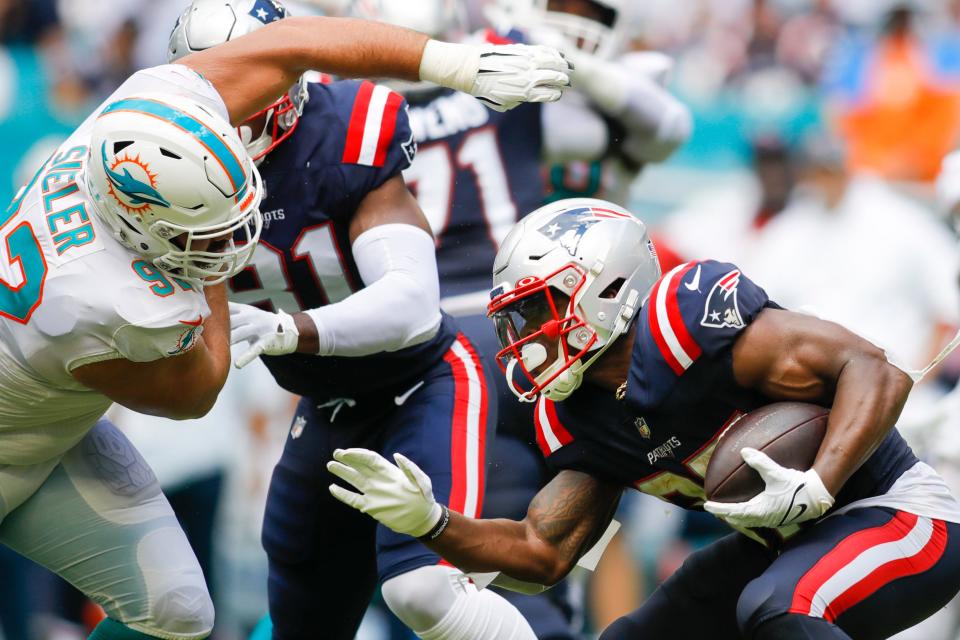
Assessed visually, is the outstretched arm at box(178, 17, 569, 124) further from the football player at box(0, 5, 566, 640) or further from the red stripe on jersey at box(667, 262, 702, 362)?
the red stripe on jersey at box(667, 262, 702, 362)

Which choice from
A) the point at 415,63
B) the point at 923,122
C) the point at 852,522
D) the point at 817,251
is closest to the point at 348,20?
the point at 415,63

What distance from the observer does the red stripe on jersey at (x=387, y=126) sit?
403 cm

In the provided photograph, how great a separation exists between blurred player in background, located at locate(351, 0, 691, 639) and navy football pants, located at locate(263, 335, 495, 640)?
1.65ft

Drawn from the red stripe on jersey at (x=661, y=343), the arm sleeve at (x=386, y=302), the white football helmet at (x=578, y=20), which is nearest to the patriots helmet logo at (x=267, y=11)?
the arm sleeve at (x=386, y=302)

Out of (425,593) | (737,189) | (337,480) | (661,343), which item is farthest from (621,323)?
(737,189)

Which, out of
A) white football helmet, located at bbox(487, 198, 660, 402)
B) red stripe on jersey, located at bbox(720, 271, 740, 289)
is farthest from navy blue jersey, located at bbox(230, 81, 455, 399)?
red stripe on jersey, located at bbox(720, 271, 740, 289)

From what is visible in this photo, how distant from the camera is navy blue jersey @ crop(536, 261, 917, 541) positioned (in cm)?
333

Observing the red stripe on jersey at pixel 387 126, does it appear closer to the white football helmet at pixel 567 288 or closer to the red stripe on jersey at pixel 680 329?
the white football helmet at pixel 567 288

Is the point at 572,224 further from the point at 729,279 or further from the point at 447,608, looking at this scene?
the point at 447,608

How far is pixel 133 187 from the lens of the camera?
3230 millimetres

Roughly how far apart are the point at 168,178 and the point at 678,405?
→ 1222mm

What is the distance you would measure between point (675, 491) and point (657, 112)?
220 centimetres

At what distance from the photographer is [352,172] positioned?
13.1ft

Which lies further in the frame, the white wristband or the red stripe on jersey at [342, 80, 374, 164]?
the red stripe on jersey at [342, 80, 374, 164]
